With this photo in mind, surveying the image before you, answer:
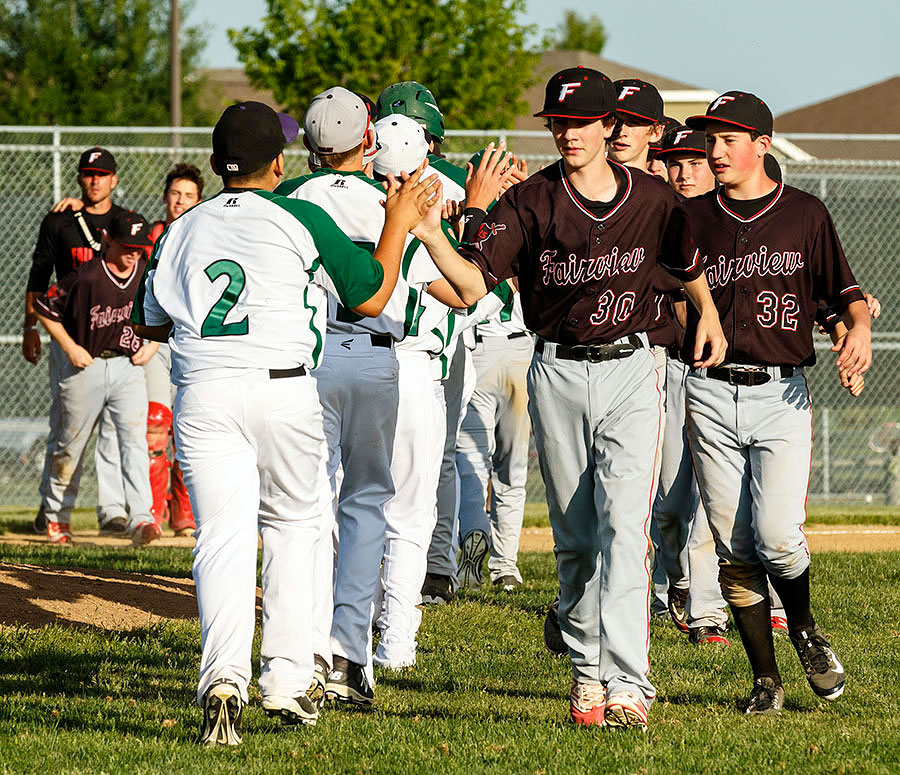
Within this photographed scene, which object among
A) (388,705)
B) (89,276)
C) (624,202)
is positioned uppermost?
(624,202)

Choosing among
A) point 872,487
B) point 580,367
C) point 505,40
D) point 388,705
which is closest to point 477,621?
point 388,705

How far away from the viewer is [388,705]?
5.60m

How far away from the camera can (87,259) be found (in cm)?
1104

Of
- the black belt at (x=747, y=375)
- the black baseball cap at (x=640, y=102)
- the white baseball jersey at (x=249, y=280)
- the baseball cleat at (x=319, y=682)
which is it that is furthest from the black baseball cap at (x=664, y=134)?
the baseball cleat at (x=319, y=682)

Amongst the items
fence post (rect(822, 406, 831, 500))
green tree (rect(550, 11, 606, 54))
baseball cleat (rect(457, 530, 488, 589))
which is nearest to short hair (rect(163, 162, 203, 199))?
baseball cleat (rect(457, 530, 488, 589))

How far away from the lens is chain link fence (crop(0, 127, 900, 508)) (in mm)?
14398

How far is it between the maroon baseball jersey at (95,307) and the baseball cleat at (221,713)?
633cm

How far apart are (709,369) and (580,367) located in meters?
0.75

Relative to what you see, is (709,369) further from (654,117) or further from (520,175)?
(654,117)

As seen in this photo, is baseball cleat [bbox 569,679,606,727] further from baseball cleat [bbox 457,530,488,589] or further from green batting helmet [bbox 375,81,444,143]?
baseball cleat [bbox 457,530,488,589]

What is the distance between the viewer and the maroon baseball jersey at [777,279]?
18.7ft

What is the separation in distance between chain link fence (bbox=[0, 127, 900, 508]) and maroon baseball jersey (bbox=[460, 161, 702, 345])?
8.43 m

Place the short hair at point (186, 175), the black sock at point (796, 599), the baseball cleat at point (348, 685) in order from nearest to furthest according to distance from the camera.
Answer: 1. the baseball cleat at point (348, 685)
2. the black sock at point (796, 599)
3. the short hair at point (186, 175)

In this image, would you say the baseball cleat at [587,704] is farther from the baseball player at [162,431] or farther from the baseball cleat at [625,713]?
the baseball player at [162,431]
